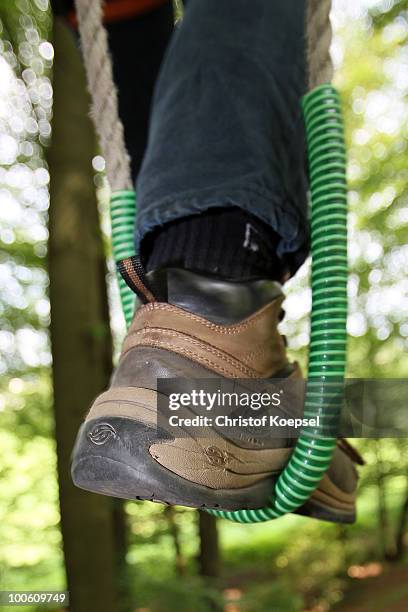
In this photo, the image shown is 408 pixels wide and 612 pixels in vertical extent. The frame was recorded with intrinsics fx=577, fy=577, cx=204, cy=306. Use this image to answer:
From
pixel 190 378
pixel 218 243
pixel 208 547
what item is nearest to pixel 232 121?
pixel 218 243

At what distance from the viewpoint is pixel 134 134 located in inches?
29.4

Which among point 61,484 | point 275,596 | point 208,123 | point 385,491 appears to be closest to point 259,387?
point 208,123

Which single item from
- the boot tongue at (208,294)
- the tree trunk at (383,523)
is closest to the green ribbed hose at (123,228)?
the boot tongue at (208,294)

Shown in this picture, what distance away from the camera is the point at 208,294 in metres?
0.48

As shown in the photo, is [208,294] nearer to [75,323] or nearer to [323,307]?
[323,307]

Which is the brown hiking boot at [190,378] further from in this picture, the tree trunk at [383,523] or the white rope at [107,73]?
the tree trunk at [383,523]

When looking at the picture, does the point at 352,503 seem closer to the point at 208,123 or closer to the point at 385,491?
the point at 208,123

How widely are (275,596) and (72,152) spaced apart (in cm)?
277

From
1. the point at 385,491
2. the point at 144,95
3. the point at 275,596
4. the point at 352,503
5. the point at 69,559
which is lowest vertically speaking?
the point at 275,596

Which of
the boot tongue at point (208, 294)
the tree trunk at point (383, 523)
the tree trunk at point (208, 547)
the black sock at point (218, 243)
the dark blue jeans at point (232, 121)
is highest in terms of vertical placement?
the dark blue jeans at point (232, 121)

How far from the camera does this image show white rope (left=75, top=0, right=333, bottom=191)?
521mm

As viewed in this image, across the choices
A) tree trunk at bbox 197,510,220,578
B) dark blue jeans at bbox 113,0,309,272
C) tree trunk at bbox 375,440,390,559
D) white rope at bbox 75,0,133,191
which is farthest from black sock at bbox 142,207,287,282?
tree trunk at bbox 375,440,390,559

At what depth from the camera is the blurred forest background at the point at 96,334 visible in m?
1.89

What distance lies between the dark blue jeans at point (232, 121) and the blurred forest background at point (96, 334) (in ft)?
4.65
